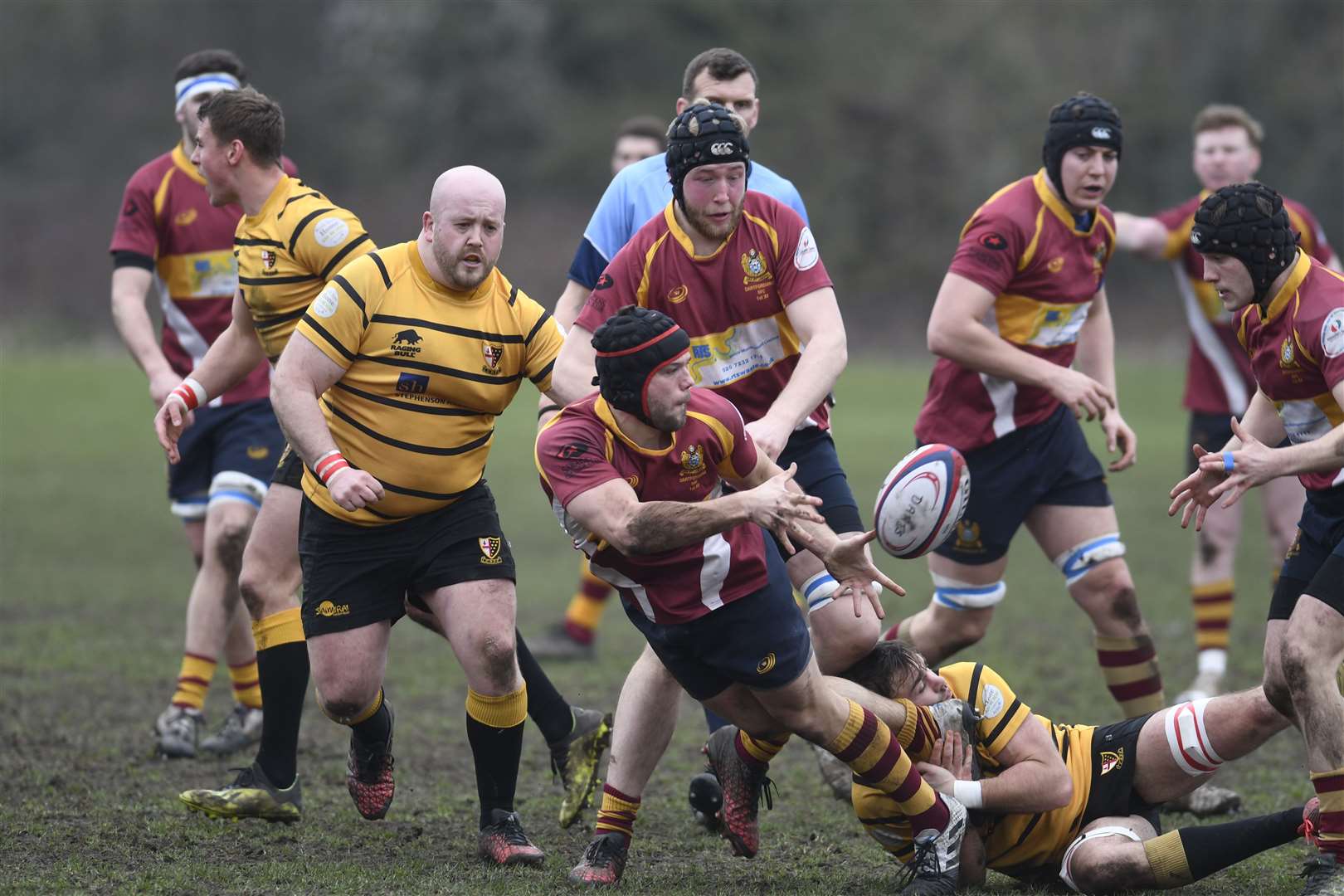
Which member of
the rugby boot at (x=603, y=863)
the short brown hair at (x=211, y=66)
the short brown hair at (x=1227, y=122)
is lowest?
the rugby boot at (x=603, y=863)

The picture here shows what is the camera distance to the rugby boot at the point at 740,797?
5039 millimetres

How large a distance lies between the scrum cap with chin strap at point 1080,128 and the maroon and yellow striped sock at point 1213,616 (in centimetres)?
268

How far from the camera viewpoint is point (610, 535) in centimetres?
429

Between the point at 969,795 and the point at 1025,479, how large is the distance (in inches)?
65.5

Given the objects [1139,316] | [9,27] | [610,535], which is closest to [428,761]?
[610,535]

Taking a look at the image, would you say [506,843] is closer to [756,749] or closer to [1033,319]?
[756,749]

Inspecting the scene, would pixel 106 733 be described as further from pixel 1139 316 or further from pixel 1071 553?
pixel 1139 316

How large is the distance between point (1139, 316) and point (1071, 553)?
26.7 metres

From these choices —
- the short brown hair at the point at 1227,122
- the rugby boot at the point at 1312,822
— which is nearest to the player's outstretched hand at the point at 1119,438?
the rugby boot at the point at 1312,822

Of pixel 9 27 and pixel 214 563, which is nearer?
pixel 214 563

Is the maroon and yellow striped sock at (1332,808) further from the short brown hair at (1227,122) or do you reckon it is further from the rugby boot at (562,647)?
the rugby boot at (562,647)

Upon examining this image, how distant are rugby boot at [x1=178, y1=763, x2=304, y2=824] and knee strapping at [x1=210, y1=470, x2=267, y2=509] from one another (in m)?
1.48

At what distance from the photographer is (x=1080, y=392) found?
567cm

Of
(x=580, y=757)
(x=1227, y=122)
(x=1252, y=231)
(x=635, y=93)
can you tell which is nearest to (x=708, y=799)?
(x=580, y=757)
